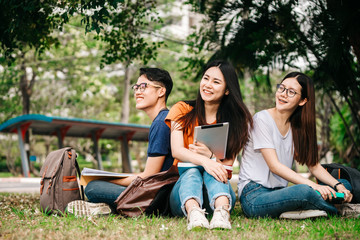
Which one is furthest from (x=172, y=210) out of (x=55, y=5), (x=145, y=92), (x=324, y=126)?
(x=324, y=126)

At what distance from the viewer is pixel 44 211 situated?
403 cm

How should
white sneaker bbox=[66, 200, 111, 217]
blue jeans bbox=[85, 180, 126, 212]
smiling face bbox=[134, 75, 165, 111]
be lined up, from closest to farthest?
1. white sneaker bbox=[66, 200, 111, 217]
2. blue jeans bbox=[85, 180, 126, 212]
3. smiling face bbox=[134, 75, 165, 111]

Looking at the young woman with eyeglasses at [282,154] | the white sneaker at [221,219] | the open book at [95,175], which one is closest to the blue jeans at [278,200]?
the young woman with eyeglasses at [282,154]

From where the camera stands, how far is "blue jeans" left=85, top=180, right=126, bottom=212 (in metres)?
3.88

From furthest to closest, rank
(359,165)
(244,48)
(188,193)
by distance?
(359,165), (244,48), (188,193)

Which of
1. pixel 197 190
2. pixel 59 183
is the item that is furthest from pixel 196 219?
pixel 59 183

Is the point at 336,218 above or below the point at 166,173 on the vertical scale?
below

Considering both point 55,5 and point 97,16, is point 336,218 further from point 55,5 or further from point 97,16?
point 55,5


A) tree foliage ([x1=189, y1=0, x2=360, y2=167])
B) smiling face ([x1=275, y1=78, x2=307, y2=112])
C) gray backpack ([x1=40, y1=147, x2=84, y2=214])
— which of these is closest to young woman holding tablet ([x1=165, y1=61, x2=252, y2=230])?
smiling face ([x1=275, y1=78, x2=307, y2=112])

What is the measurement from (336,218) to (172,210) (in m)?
1.49

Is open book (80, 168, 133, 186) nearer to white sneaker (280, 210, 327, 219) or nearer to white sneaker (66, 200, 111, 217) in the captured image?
white sneaker (66, 200, 111, 217)

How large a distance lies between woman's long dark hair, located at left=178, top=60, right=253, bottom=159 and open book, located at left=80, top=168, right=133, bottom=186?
84 cm

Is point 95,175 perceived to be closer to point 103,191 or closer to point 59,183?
point 103,191

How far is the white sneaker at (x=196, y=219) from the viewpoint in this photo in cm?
294
